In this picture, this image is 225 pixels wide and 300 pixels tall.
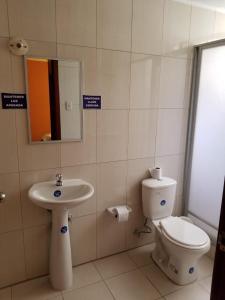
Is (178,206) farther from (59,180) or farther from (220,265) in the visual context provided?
(220,265)

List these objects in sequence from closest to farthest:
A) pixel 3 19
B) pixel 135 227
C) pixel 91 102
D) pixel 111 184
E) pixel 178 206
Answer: pixel 3 19
pixel 91 102
pixel 111 184
pixel 135 227
pixel 178 206

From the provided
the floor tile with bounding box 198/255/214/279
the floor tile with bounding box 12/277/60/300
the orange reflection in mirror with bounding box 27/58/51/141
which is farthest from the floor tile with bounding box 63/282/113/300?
the orange reflection in mirror with bounding box 27/58/51/141

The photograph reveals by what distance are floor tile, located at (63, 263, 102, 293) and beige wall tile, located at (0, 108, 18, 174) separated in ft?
3.57

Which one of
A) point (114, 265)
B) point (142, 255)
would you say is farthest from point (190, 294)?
point (114, 265)

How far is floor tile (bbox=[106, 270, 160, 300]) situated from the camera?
6.18 ft

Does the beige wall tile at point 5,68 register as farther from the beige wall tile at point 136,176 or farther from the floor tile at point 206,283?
the floor tile at point 206,283

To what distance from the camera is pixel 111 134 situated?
212cm

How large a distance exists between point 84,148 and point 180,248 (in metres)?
1.11

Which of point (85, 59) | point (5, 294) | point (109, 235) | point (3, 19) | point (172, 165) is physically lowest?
point (5, 294)

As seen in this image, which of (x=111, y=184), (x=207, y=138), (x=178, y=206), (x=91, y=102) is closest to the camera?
(x=91, y=102)

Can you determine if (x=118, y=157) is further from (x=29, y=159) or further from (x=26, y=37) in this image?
(x=26, y=37)

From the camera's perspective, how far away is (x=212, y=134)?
7.44ft

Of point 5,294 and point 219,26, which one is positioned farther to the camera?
point 219,26

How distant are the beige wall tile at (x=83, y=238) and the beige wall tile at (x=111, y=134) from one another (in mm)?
588
